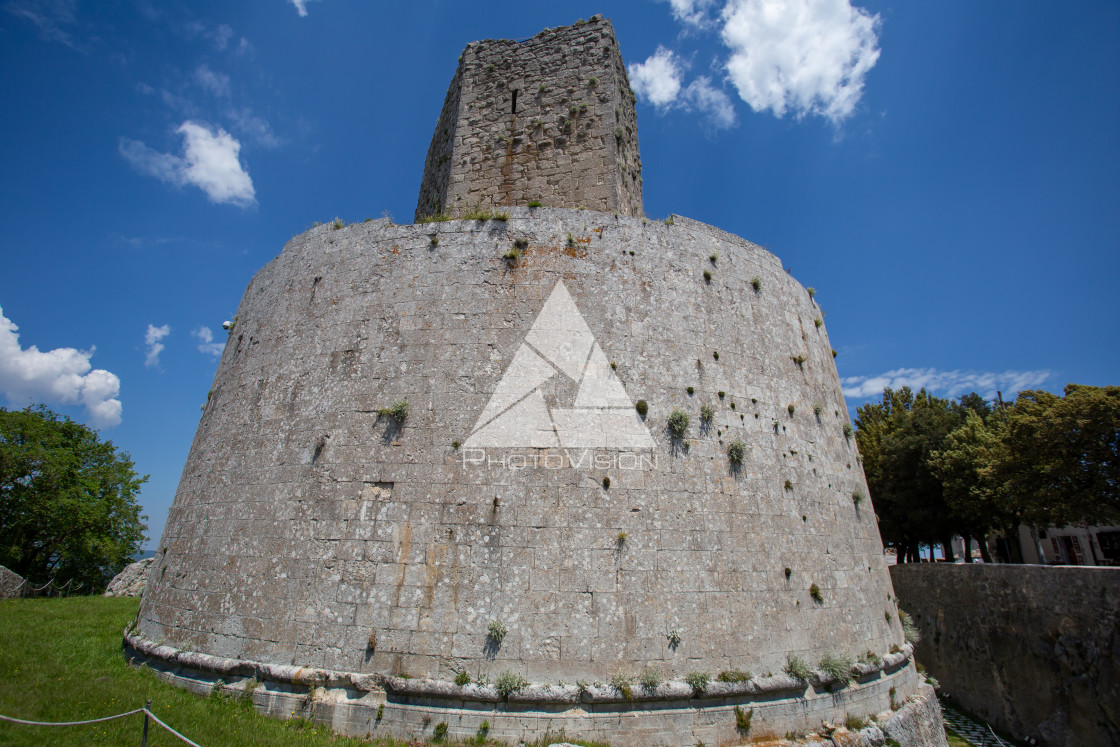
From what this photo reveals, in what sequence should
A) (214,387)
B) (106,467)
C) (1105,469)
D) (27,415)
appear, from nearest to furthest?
(214,387)
(1105,469)
(27,415)
(106,467)

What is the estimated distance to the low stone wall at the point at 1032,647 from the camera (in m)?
10.9

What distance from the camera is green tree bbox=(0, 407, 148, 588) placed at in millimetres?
21602

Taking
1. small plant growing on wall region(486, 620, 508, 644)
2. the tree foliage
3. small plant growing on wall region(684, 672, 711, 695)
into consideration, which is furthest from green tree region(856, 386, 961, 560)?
small plant growing on wall region(486, 620, 508, 644)

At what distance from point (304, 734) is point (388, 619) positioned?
4.88 feet

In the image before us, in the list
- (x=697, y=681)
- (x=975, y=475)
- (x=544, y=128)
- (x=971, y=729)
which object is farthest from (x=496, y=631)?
(x=975, y=475)

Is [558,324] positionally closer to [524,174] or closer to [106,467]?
[524,174]

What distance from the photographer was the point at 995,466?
1916 centimetres

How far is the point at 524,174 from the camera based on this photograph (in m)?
11.6

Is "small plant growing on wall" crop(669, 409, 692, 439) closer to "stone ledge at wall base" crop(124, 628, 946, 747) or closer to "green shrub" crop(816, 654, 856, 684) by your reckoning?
"stone ledge at wall base" crop(124, 628, 946, 747)

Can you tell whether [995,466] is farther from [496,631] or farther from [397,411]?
[397,411]

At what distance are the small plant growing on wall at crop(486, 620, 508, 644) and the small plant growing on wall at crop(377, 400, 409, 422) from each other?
3.22m

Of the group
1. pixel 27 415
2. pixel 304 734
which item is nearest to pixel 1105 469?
pixel 304 734

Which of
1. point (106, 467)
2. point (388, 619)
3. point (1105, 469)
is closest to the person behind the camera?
point (388, 619)

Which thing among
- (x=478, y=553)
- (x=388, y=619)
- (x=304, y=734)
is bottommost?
(x=304, y=734)
